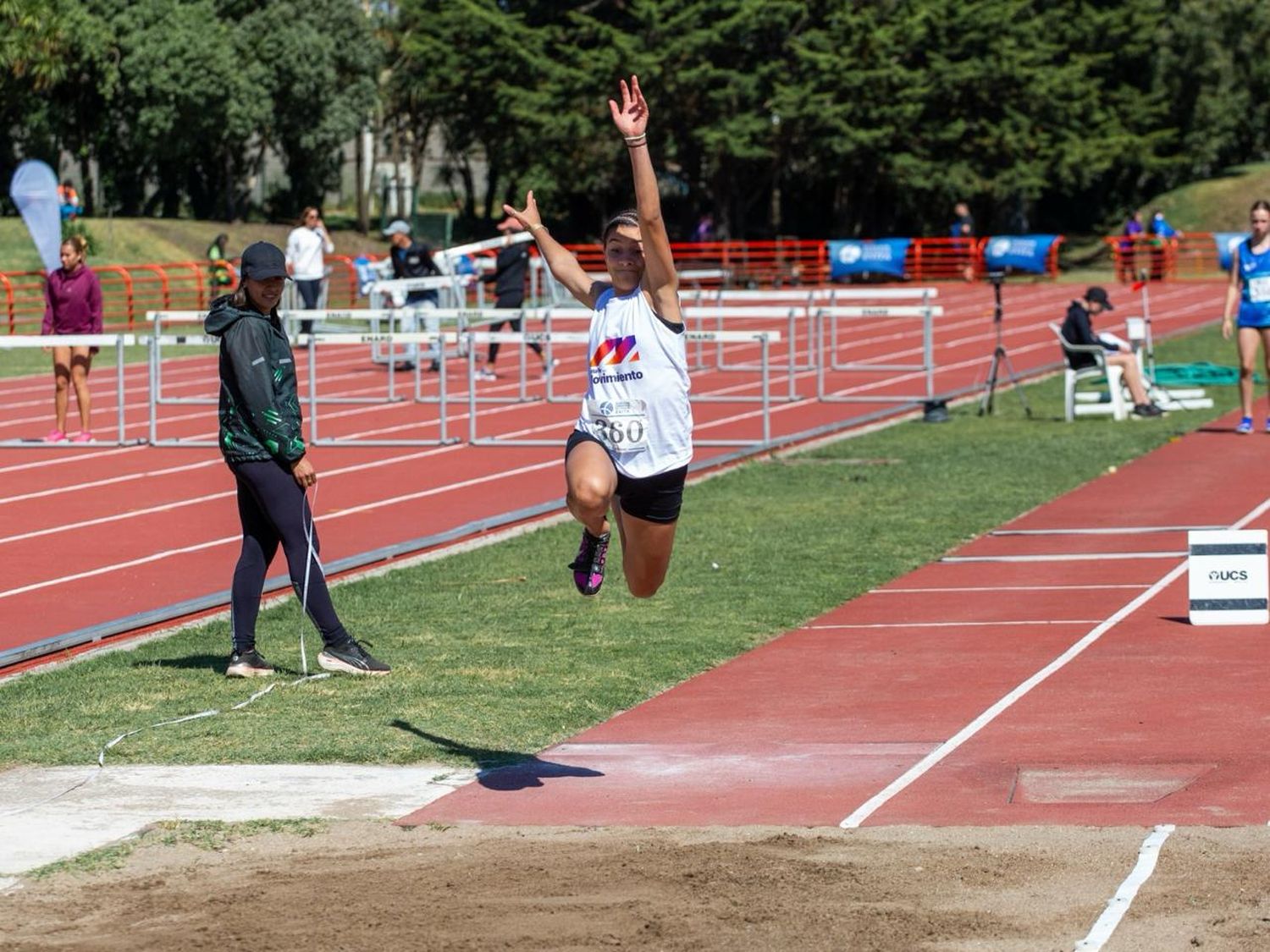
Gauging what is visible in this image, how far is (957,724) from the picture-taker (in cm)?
836

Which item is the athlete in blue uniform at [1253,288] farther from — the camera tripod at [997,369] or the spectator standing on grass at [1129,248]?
the spectator standing on grass at [1129,248]

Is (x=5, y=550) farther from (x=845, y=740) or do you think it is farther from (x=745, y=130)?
(x=745, y=130)

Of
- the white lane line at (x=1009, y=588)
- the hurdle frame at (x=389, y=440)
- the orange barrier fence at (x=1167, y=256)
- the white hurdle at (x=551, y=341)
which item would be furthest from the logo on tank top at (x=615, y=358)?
the orange barrier fence at (x=1167, y=256)

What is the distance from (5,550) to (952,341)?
21158mm

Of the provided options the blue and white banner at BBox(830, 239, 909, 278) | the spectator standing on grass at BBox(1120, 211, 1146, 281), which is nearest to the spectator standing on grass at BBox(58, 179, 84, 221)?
the blue and white banner at BBox(830, 239, 909, 278)

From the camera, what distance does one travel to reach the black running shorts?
718cm

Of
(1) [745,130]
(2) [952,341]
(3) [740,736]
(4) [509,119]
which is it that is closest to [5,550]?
(3) [740,736]

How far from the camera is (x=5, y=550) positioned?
45.0ft

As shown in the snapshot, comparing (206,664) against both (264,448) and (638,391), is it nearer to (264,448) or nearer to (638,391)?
(264,448)

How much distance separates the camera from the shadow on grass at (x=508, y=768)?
756 centimetres

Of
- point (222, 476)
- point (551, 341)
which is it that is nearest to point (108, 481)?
point (222, 476)

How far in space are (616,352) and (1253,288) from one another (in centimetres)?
1231

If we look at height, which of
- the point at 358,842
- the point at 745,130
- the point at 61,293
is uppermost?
the point at 745,130

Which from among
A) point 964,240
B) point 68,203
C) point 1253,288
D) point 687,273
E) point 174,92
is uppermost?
point 174,92
